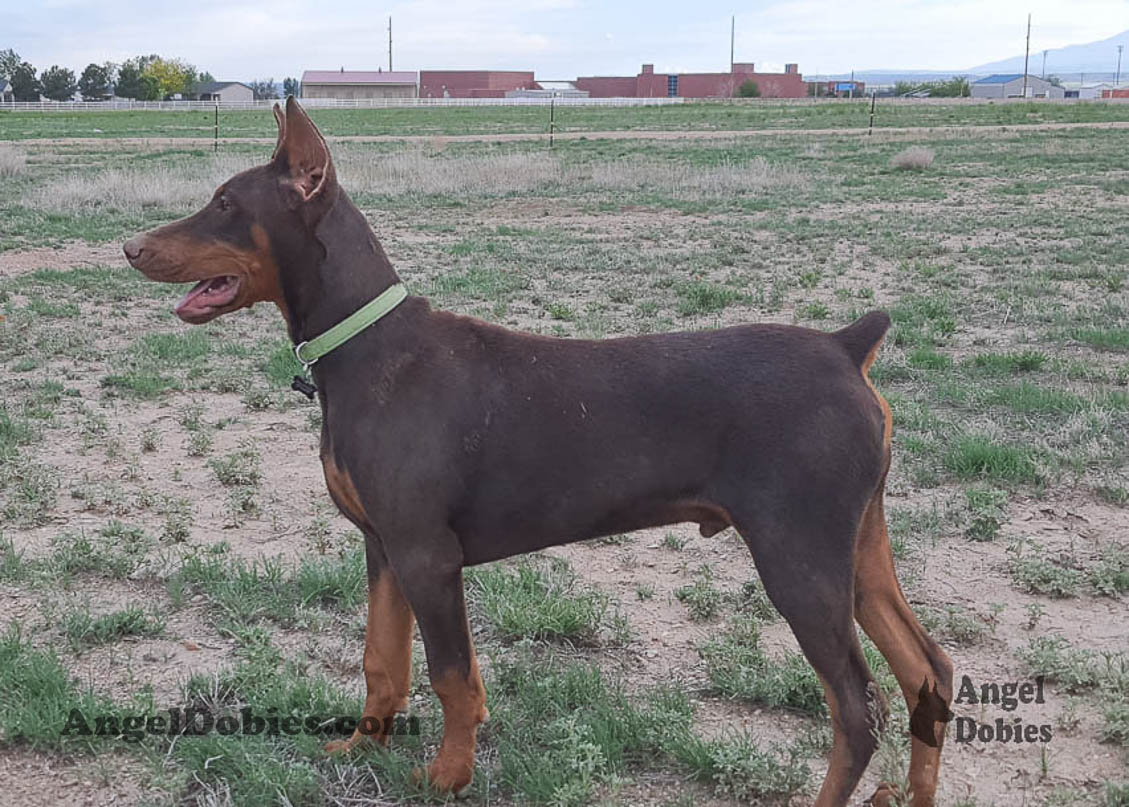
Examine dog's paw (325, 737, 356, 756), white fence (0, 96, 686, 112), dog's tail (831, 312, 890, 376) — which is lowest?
dog's paw (325, 737, 356, 756)

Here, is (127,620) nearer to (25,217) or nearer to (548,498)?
(548,498)

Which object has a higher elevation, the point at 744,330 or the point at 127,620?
the point at 744,330

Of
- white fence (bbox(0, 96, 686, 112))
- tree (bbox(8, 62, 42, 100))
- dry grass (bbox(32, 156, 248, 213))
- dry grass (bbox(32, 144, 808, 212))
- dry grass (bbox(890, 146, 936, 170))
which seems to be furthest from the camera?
tree (bbox(8, 62, 42, 100))

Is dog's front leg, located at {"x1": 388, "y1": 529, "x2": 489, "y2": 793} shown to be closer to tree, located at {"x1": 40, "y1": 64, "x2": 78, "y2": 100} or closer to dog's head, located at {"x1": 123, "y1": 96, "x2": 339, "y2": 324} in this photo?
dog's head, located at {"x1": 123, "y1": 96, "x2": 339, "y2": 324}

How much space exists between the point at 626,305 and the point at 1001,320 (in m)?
3.50

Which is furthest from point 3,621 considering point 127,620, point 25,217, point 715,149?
point 715,149

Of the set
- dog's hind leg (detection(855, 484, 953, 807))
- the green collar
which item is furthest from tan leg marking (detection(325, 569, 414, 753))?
dog's hind leg (detection(855, 484, 953, 807))

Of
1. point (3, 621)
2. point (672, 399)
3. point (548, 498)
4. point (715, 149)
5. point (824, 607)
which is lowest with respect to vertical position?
point (3, 621)

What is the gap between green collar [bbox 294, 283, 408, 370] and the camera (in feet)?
10.6

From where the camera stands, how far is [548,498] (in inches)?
123

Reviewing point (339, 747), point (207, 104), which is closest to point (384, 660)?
point (339, 747)

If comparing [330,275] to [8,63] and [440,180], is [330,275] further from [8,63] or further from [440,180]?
[8,63]

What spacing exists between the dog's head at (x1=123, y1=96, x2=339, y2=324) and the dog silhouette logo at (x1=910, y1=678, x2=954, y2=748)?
238cm

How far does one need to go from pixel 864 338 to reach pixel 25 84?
10093 centimetres
